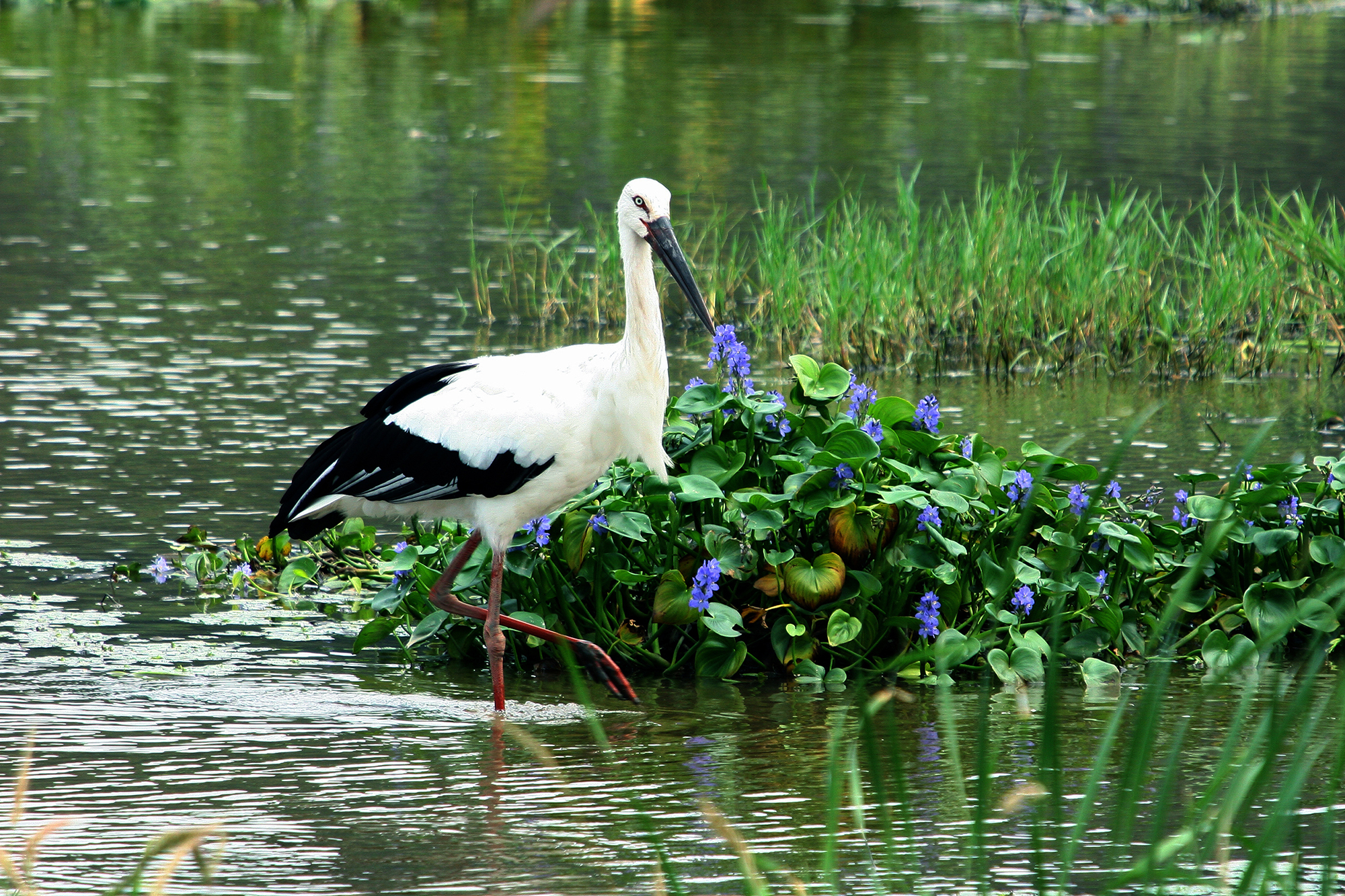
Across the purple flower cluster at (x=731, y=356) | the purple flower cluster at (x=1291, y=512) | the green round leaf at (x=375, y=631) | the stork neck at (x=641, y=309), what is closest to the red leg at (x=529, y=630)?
the green round leaf at (x=375, y=631)

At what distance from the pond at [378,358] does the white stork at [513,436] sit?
0.53 metres

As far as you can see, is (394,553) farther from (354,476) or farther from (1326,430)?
(1326,430)

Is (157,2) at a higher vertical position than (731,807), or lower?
higher

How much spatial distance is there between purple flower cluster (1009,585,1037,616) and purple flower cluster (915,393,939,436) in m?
0.68

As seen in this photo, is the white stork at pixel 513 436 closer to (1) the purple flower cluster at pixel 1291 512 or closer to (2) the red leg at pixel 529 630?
(2) the red leg at pixel 529 630

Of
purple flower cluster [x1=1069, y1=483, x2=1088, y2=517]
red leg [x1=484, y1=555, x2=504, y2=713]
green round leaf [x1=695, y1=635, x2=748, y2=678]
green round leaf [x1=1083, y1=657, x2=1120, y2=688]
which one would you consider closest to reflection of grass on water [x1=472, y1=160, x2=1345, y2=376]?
purple flower cluster [x1=1069, y1=483, x2=1088, y2=517]

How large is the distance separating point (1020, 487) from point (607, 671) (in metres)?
1.52

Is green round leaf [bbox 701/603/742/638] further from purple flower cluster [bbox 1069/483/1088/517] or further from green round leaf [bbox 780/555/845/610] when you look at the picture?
purple flower cluster [bbox 1069/483/1088/517]

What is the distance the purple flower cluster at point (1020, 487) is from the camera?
237 inches

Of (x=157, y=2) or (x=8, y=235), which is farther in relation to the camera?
(x=157, y=2)

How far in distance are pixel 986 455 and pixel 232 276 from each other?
834 cm

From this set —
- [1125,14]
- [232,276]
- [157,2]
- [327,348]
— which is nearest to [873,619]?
[327,348]

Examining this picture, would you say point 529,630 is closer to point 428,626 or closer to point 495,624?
point 495,624

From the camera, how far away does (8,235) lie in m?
14.5
